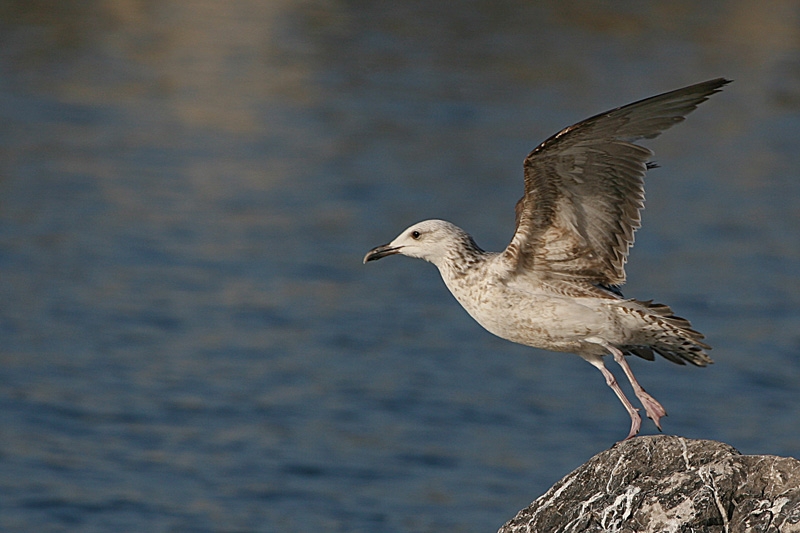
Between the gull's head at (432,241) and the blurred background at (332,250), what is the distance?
206 inches

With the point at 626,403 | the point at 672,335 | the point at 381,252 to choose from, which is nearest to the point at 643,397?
the point at 626,403

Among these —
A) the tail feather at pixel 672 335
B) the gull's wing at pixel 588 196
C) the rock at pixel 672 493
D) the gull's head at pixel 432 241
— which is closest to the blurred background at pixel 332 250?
the gull's head at pixel 432 241

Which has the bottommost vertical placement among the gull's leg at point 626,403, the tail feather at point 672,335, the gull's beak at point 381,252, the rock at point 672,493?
the rock at point 672,493

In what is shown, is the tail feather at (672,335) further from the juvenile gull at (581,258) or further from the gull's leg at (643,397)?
the gull's leg at (643,397)

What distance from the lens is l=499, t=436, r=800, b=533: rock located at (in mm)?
6375

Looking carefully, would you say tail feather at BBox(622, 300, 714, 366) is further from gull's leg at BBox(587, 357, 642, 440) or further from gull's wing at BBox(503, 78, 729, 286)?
gull's wing at BBox(503, 78, 729, 286)

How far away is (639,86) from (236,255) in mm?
10483

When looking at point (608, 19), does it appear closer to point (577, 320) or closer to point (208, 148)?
point (208, 148)

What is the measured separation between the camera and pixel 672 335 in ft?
25.2

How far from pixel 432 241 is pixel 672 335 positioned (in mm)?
1628

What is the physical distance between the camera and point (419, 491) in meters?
13.8

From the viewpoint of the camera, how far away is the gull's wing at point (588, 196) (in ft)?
24.8

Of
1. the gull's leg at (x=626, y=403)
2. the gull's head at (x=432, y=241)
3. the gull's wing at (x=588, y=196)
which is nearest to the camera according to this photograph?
the gull's wing at (x=588, y=196)

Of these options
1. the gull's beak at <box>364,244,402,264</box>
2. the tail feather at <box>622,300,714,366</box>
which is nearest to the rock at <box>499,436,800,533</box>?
the tail feather at <box>622,300,714,366</box>
